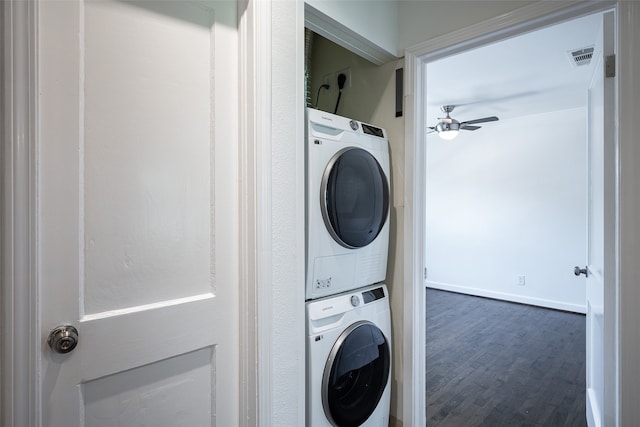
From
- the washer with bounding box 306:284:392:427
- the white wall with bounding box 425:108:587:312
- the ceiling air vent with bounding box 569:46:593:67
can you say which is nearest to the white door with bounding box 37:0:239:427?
the washer with bounding box 306:284:392:427

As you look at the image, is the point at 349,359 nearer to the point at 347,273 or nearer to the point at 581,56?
the point at 347,273

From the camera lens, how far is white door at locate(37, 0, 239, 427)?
817 millimetres

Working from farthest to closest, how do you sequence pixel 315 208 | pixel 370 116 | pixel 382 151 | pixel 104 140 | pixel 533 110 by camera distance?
pixel 533 110, pixel 370 116, pixel 382 151, pixel 315 208, pixel 104 140

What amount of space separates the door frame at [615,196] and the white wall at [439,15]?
0.04 meters

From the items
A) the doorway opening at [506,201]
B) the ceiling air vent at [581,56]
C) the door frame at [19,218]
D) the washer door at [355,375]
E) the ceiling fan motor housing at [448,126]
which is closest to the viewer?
the door frame at [19,218]

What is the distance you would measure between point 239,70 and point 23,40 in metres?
0.55

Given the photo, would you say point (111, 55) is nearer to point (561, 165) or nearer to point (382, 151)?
point (382, 151)

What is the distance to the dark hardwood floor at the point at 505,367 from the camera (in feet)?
6.82

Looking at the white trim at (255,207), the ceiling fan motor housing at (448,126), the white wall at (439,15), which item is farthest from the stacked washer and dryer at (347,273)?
the ceiling fan motor housing at (448,126)

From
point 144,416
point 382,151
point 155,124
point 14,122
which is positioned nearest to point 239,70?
point 155,124

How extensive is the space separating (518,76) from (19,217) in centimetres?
364

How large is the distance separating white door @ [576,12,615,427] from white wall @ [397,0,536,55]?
44 cm

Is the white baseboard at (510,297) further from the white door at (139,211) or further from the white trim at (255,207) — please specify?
the white door at (139,211)

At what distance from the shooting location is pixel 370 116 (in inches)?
71.8
